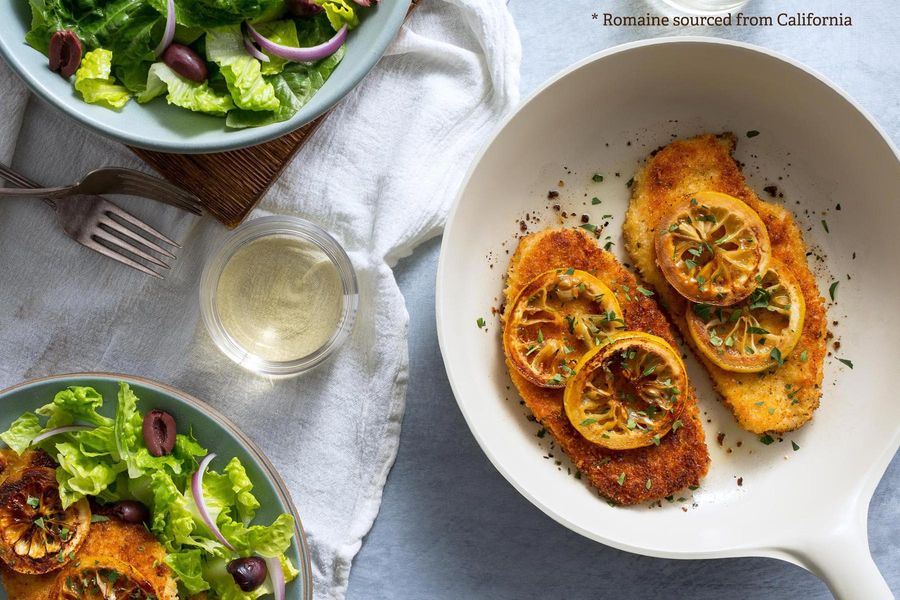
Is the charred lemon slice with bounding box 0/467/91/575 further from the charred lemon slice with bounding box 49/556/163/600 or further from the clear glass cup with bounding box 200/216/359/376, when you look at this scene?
the clear glass cup with bounding box 200/216/359/376

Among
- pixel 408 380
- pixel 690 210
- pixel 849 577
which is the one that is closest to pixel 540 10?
pixel 690 210

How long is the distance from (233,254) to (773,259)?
151cm

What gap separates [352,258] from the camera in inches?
92.8

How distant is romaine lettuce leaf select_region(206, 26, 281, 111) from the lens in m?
1.95

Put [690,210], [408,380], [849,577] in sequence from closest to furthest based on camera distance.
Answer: [849,577] < [690,210] < [408,380]

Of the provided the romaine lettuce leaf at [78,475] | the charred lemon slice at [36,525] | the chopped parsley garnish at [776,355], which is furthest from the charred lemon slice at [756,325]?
the charred lemon slice at [36,525]

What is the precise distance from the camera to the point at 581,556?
96.0 inches

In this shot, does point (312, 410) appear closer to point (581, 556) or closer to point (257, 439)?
point (257, 439)

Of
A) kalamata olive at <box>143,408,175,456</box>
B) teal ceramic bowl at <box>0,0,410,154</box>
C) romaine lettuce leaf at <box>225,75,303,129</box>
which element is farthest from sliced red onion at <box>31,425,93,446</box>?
romaine lettuce leaf at <box>225,75,303,129</box>

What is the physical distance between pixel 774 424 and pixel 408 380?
3.36 feet

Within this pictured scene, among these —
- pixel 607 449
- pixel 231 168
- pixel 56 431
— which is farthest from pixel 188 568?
pixel 607 449

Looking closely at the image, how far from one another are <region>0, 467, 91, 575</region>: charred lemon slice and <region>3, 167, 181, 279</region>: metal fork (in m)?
0.60

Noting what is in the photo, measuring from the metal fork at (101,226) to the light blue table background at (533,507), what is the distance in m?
0.72

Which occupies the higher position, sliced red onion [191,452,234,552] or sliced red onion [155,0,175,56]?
sliced red onion [155,0,175,56]
